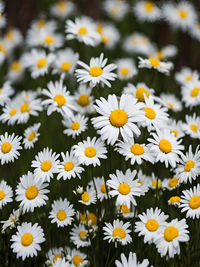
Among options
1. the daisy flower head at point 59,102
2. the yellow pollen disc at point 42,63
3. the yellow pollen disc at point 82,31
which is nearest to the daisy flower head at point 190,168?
the daisy flower head at point 59,102

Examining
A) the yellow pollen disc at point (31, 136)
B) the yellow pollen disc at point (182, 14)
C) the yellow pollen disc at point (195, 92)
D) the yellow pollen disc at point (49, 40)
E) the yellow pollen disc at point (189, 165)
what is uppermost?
the yellow pollen disc at point (182, 14)

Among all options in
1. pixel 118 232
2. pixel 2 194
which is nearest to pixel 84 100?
pixel 2 194

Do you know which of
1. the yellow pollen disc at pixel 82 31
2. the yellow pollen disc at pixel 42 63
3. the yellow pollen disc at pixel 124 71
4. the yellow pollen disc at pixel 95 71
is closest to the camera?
the yellow pollen disc at pixel 95 71

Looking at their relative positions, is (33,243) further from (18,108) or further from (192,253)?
(18,108)

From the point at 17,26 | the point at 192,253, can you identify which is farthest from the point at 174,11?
the point at 192,253

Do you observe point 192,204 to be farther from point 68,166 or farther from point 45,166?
point 45,166

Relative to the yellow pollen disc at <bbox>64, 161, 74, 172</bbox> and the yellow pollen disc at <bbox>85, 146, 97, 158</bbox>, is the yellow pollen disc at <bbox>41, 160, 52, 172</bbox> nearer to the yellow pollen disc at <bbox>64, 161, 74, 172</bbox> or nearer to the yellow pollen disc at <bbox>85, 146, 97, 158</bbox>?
the yellow pollen disc at <bbox>64, 161, 74, 172</bbox>

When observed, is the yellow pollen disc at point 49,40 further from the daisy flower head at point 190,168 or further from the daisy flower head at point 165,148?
the daisy flower head at point 190,168

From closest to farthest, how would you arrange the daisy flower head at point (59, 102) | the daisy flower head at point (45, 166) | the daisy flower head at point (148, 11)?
1. the daisy flower head at point (45, 166)
2. the daisy flower head at point (59, 102)
3. the daisy flower head at point (148, 11)
